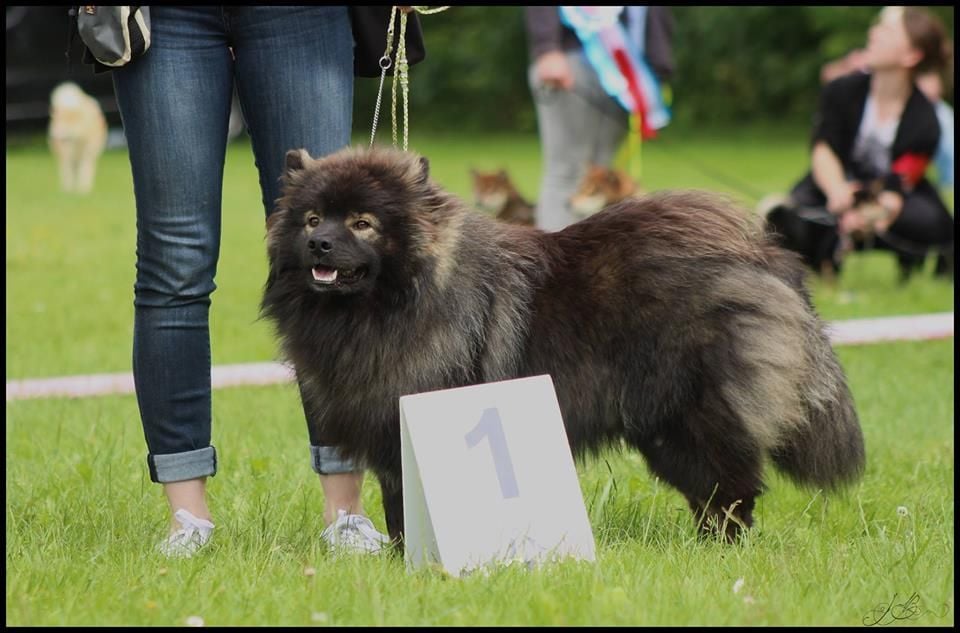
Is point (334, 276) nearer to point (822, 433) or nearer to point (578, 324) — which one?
point (578, 324)

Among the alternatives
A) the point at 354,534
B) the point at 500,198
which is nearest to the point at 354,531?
the point at 354,534

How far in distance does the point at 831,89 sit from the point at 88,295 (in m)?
5.54

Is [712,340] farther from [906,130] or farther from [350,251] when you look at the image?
[906,130]

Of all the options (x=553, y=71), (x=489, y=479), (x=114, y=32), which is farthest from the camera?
(x=553, y=71)

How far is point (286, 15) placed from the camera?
3611 millimetres

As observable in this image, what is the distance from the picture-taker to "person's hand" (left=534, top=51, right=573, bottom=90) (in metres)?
7.26

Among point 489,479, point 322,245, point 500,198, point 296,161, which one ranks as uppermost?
point 296,161

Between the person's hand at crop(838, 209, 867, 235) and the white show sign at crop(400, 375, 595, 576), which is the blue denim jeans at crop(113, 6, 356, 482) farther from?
the person's hand at crop(838, 209, 867, 235)

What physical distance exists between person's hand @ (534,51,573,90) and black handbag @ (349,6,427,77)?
3306 mm

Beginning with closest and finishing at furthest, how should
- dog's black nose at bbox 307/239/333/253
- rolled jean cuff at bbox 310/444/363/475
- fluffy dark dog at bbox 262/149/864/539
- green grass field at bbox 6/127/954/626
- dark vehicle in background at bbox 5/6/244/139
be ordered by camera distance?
green grass field at bbox 6/127/954/626 → dog's black nose at bbox 307/239/333/253 → fluffy dark dog at bbox 262/149/864/539 → rolled jean cuff at bbox 310/444/363/475 → dark vehicle in background at bbox 5/6/244/139

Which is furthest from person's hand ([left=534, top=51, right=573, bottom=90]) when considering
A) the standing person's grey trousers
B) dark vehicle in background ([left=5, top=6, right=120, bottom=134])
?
dark vehicle in background ([left=5, top=6, right=120, bottom=134])

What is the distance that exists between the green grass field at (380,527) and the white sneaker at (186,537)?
71 mm

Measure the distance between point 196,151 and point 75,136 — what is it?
1327 cm

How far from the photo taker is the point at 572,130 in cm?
783
